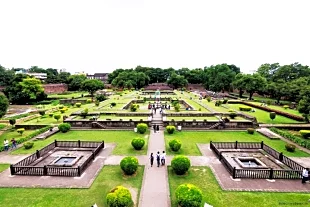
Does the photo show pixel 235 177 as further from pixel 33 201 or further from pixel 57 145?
pixel 57 145

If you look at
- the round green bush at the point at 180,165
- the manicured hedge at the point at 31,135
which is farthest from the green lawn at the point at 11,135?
the round green bush at the point at 180,165

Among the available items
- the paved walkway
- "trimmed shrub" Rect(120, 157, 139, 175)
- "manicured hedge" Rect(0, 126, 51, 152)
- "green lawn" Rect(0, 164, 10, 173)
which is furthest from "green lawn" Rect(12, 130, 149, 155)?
"trimmed shrub" Rect(120, 157, 139, 175)

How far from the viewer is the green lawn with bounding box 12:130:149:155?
19031mm

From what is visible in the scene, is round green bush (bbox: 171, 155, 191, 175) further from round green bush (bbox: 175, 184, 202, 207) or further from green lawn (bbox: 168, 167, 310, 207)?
round green bush (bbox: 175, 184, 202, 207)

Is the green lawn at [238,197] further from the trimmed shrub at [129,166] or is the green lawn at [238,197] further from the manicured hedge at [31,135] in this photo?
the manicured hedge at [31,135]

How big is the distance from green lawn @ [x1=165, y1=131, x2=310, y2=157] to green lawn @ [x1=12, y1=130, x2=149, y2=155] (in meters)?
3.29

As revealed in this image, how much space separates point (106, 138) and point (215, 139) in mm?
10879

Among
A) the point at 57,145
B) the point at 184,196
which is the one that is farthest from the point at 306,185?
the point at 57,145

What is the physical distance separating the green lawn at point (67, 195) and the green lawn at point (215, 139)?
6.30 metres

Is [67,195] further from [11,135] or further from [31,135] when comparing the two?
[11,135]

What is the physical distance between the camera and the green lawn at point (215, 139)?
62.7 ft

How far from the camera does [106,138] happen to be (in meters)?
23.1

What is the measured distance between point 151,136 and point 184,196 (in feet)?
44.5

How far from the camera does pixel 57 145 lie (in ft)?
64.5
